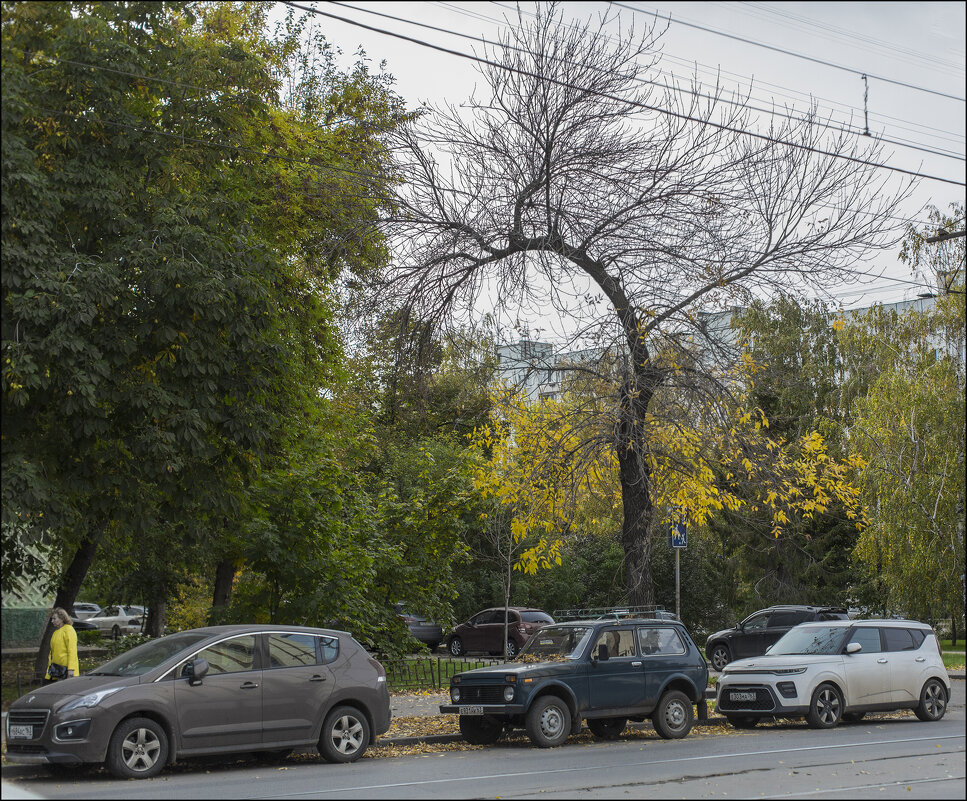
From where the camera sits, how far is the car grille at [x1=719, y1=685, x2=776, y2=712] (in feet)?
51.7

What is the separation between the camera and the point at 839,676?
53.1ft

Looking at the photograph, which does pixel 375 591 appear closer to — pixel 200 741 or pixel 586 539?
pixel 200 741

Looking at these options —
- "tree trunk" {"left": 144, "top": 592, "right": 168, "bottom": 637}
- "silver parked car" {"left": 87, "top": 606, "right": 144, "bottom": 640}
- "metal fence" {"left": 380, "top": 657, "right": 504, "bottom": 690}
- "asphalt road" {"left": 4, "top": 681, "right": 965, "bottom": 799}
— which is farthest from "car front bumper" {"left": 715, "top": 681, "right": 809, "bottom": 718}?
"silver parked car" {"left": 87, "top": 606, "right": 144, "bottom": 640}

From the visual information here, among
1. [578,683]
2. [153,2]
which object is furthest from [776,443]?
[153,2]

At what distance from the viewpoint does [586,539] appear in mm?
33875

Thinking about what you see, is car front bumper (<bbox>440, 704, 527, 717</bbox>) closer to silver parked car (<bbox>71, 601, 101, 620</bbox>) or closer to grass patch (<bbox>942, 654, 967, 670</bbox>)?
grass patch (<bbox>942, 654, 967, 670</bbox>)

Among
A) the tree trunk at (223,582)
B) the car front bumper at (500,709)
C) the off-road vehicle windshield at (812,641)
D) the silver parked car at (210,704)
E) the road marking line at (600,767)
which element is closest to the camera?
the road marking line at (600,767)

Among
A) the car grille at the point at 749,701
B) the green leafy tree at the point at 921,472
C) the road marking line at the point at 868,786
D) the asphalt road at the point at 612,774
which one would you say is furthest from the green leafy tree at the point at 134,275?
the green leafy tree at the point at 921,472

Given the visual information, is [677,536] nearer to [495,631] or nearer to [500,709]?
[500,709]

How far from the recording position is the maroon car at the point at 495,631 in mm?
29938

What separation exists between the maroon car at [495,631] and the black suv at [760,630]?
532 cm

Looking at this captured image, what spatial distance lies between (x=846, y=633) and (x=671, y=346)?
212 inches

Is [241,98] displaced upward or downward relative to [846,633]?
upward

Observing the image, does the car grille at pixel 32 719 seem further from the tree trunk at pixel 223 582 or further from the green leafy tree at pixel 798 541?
the green leafy tree at pixel 798 541
